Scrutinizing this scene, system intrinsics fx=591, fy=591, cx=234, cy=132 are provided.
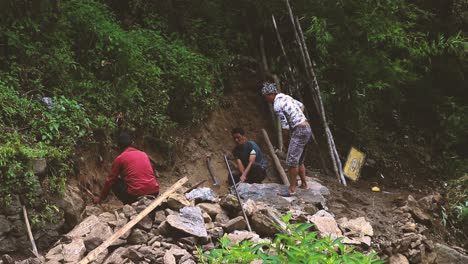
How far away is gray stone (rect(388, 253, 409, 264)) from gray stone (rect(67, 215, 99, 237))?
3.65 m

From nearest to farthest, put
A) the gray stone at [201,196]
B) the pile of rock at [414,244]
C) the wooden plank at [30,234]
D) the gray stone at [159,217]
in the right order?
the wooden plank at [30,234], the gray stone at [159,217], the gray stone at [201,196], the pile of rock at [414,244]

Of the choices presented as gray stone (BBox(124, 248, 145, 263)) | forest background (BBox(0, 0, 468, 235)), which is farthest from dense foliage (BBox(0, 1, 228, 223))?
gray stone (BBox(124, 248, 145, 263))

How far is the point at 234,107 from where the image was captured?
10.5 meters

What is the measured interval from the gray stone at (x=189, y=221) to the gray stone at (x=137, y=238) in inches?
11.2

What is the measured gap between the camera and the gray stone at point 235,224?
20.5ft

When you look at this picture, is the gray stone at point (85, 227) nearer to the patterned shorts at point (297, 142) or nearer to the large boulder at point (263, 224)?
the large boulder at point (263, 224)

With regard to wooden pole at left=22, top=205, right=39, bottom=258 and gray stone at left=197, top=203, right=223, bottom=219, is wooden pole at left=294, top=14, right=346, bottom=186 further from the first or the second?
wooden pole at left=22, top=205, right=39, bottom=258

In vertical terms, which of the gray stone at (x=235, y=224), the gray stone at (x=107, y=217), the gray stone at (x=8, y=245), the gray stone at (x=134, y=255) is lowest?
the gray stone at (x=235, y=224)

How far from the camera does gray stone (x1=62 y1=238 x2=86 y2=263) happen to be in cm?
546

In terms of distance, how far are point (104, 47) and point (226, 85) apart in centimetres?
272

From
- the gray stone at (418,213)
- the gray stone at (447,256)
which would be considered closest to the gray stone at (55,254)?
the gray stone at (447,256)

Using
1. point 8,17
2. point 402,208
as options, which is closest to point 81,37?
point 8,17

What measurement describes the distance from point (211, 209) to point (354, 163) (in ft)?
15.0

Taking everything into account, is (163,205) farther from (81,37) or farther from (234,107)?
(234,107)
